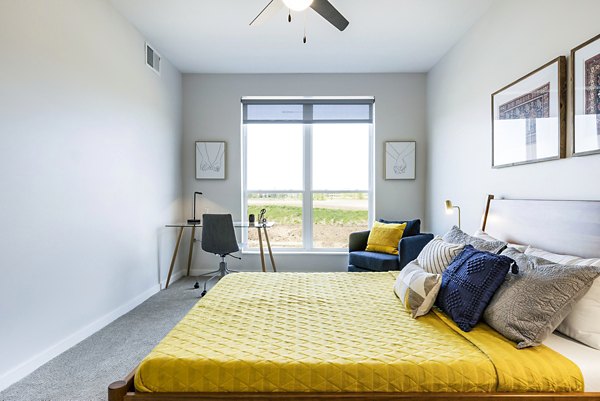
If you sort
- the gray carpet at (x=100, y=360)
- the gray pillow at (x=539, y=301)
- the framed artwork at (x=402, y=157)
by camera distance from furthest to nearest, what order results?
the framed artwork at (x=402, y=157)
the gray carpet at (x=100, y=360)
the gray pillow at (x=539, y=301)

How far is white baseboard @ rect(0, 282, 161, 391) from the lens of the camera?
215cm

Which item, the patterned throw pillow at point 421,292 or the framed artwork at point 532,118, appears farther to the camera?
the framed artwork at point 532,118

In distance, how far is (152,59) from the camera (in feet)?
13.3

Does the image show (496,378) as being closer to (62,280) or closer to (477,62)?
(62,280)

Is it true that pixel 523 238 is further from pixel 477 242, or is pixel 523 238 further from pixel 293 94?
pixel 293 94

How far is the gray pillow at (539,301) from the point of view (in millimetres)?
1507

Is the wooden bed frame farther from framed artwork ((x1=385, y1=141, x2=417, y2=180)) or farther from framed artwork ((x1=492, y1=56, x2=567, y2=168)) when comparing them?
framed artwork ((x1=385, y1=141, x2=417, y2=180))

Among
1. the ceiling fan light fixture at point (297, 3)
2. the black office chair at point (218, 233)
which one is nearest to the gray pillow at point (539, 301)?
the ceiling fan light fixture at point (297, 3)

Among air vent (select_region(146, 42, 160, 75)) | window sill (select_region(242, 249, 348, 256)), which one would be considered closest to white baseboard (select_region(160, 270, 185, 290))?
window sill (select_region(242, 249, 348, 256))

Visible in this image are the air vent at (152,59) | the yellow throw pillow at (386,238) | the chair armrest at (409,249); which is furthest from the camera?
the yellow throw pillow at (386,238)

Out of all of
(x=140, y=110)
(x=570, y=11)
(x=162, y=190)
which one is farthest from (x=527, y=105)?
(x=162, y=190)

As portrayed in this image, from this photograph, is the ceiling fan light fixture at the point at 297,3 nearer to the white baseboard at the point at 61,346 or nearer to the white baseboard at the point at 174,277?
the white baseboard at the point at 61,346

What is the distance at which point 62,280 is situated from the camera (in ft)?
8.55

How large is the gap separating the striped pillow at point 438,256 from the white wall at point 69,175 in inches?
97.9
